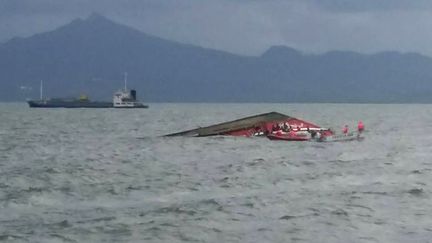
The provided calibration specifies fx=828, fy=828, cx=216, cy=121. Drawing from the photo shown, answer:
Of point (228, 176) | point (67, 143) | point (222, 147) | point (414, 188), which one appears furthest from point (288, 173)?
point (67, 143)

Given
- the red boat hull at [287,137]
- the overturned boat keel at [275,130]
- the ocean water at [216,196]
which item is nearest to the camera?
the ocean water at [216,196]

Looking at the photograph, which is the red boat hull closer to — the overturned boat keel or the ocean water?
the overturned boat keel

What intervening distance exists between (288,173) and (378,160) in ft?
39.6

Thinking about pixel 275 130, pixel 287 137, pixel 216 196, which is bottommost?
pixel 216 196

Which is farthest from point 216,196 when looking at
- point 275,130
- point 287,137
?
point 275,130

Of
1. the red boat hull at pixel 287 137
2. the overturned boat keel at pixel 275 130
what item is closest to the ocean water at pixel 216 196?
the red boat hull at pixel 287 137

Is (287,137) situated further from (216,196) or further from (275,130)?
(216,196)

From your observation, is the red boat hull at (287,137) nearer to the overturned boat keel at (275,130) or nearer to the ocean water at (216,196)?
the overturned boat keel at (275,130)

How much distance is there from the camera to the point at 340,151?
63375mm

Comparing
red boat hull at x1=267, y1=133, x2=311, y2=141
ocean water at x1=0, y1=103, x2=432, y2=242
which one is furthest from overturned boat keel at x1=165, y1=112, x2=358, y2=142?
ocean water at x1=0, y1=103, x2=432, y2=242

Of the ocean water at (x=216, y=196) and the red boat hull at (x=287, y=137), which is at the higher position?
the red boat hull at (x=287, y=137)

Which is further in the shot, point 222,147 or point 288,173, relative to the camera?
point 222,147

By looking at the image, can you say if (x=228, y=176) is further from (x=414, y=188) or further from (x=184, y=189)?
(x=414, y=188)

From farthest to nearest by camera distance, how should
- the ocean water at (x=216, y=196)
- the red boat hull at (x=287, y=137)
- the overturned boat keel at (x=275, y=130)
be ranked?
the overturned boat keel at (x=275, y=130)
the red boat hull at (x=287, y=137)
the ocean water at (x=216, y=196)
